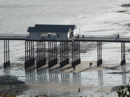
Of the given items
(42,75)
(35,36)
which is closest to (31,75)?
(42,75)

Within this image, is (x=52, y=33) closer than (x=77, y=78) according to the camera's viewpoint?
No

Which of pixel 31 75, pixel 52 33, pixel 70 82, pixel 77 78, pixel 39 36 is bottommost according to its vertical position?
pixel 70 82

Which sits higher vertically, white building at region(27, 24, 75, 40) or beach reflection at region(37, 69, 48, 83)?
white building at region(27, 24, 75, 40)

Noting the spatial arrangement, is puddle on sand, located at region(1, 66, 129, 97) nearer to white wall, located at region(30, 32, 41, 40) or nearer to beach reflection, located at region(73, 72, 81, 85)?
beach reflection, located at region(73, 72, 81, 85)

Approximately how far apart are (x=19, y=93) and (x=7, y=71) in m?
10.8

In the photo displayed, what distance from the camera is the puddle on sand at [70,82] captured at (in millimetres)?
48156

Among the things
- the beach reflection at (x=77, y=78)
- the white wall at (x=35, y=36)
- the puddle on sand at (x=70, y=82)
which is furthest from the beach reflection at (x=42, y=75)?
the white wall at (x=35, y=36)

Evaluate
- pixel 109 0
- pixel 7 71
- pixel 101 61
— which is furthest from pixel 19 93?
pixel 109 0

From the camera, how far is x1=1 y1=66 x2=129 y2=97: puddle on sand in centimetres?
4816

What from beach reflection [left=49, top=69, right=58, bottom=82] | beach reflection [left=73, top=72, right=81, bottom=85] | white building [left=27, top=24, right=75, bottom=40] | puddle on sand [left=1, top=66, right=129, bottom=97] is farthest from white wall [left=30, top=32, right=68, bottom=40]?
beach reflection [left=73, top=72, right=81, bottom=85]

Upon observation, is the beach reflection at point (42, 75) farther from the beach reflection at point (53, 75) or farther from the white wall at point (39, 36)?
the white wall at point (39, 36)

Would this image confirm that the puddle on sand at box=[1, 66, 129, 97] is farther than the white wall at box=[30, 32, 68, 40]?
No

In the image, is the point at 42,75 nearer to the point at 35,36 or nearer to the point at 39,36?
the point at 39,36

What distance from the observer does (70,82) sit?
52.3 metres
